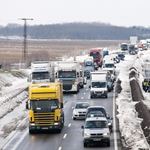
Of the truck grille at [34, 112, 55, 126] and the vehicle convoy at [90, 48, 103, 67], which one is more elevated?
the vehicle convoy at [90, 48, 103, 67]

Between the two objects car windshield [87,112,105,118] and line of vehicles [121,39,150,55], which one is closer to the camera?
car windshield [87,112,105,118]

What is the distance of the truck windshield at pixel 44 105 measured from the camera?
92.7ft

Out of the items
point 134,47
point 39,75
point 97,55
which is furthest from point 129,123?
point 134,47

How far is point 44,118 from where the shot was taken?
28.2 metres

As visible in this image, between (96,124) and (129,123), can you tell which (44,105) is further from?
(129,123)

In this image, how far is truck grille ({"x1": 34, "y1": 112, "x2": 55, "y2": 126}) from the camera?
28.1 metres

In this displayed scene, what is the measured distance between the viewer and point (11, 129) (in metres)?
31.4

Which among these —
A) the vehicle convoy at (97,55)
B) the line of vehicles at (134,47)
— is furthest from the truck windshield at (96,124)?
the line of vehicles at (134,47)

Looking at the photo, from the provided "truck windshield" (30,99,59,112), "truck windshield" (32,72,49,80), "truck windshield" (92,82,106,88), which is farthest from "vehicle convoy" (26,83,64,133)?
"truck windshield" (32,72,49,80)

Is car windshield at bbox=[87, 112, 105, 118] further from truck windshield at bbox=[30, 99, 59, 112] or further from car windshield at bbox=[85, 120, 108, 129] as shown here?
car windshield at bbox=[85, 120, 108, 129]

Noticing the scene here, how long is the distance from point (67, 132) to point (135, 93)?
2102 cm

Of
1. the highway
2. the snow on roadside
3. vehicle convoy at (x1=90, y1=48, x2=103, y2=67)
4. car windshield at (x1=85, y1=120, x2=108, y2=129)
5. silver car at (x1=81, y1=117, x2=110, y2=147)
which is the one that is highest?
vehicle convoy at (x1=90, y1=48, x2=103, y2=67)

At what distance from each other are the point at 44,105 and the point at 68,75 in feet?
79.2

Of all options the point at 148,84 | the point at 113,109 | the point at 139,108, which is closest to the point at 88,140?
the point at 139,108
